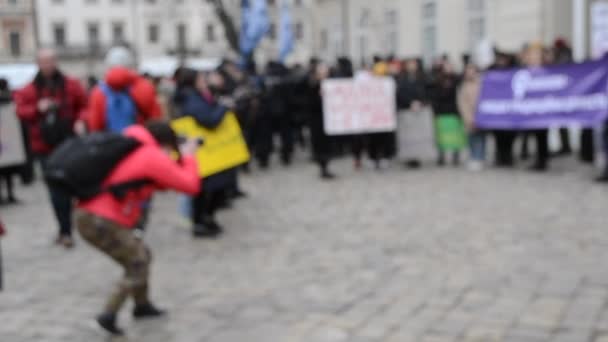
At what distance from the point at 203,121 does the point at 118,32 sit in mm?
81034

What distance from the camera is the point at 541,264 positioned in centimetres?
673

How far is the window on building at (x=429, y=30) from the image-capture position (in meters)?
24.9

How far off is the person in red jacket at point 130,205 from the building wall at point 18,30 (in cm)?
8111

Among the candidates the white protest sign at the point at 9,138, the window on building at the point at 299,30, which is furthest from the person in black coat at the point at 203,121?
the window on building at the point at 299,30

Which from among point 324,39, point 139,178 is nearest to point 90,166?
point 139,178

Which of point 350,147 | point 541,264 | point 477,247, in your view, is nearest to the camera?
point 541,264

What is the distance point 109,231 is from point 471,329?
242cm

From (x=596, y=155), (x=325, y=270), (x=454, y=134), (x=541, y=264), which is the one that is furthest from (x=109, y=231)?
(x=596, y=155)

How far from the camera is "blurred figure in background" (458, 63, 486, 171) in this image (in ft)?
41.5

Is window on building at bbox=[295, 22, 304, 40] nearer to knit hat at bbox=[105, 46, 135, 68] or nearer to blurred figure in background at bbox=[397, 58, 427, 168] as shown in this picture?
blurred figure in background at bbox=[397, 58, 427, 168]

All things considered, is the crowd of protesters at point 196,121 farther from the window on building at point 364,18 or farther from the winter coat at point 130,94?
the window on building at point 364,18

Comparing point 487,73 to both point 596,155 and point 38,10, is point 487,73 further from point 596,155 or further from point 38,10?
point 38,10

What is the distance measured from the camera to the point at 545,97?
1189 cm

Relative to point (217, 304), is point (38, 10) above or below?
above
